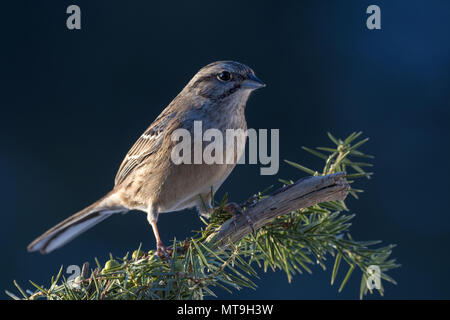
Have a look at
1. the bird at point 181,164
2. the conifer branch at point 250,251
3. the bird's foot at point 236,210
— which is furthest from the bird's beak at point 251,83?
the bird's foot at point 236,210

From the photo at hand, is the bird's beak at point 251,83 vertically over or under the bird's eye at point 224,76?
under

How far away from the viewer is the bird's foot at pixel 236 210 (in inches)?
73.4

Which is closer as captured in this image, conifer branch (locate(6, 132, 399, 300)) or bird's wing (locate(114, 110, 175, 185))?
conifer branch (locate(6, 132, 399, 300))

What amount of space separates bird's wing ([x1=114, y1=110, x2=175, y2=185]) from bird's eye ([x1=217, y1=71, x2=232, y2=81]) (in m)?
0.33

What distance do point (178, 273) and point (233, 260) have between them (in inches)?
9.0

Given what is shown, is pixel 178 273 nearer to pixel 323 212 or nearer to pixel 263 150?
pixel 323 212

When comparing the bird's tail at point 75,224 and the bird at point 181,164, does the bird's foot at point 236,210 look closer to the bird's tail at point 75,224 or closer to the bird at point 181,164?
the bird at point 181,164

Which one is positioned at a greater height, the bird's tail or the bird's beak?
the bird's beak

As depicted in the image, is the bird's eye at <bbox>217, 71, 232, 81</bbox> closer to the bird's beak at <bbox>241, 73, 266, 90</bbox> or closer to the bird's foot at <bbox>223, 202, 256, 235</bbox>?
the bird's beak at <bbox>241, 73, 266, 90</bbox>

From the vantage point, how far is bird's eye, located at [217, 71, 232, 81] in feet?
9.18

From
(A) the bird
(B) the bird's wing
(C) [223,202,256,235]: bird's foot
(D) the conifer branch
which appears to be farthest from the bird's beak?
(C) [223,202,256,235]: bird's foot

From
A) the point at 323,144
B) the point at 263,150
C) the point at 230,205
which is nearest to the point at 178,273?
the point at 230,205

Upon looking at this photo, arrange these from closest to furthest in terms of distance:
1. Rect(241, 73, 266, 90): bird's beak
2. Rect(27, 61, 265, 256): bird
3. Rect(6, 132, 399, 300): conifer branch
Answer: Rect(6, 132, 399, 300): conifer branch → Rect(27, 61, 265, 256): bird → Rect(241, 73, 266, 90): bird's beak
